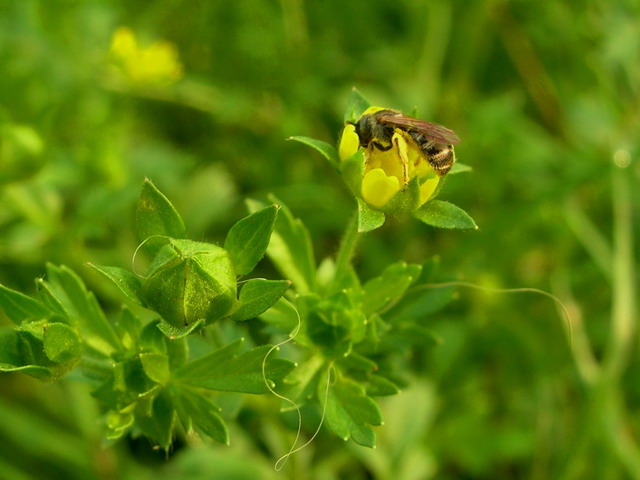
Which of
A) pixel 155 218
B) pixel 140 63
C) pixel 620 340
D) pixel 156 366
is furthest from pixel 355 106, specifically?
pixel 140 63

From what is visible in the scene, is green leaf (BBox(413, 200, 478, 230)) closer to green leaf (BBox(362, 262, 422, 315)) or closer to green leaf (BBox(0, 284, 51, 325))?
green leaf (BBox(362, 262, 422, 315))

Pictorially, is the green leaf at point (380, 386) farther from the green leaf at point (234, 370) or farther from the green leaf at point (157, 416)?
the green leaf at point (157, 416)

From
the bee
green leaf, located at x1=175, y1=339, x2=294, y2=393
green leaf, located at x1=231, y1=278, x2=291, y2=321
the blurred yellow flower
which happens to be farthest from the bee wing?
the blurred yellow flower

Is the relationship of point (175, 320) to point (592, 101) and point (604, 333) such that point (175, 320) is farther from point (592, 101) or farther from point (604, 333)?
point (592, 101)

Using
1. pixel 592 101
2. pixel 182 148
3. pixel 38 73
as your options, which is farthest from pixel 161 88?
pixel 592 101

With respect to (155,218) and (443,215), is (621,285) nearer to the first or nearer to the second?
(443,215)

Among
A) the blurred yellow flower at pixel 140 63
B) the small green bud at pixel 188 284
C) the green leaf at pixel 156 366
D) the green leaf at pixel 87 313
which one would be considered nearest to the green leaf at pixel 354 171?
the small green bud at pixel 188 284
